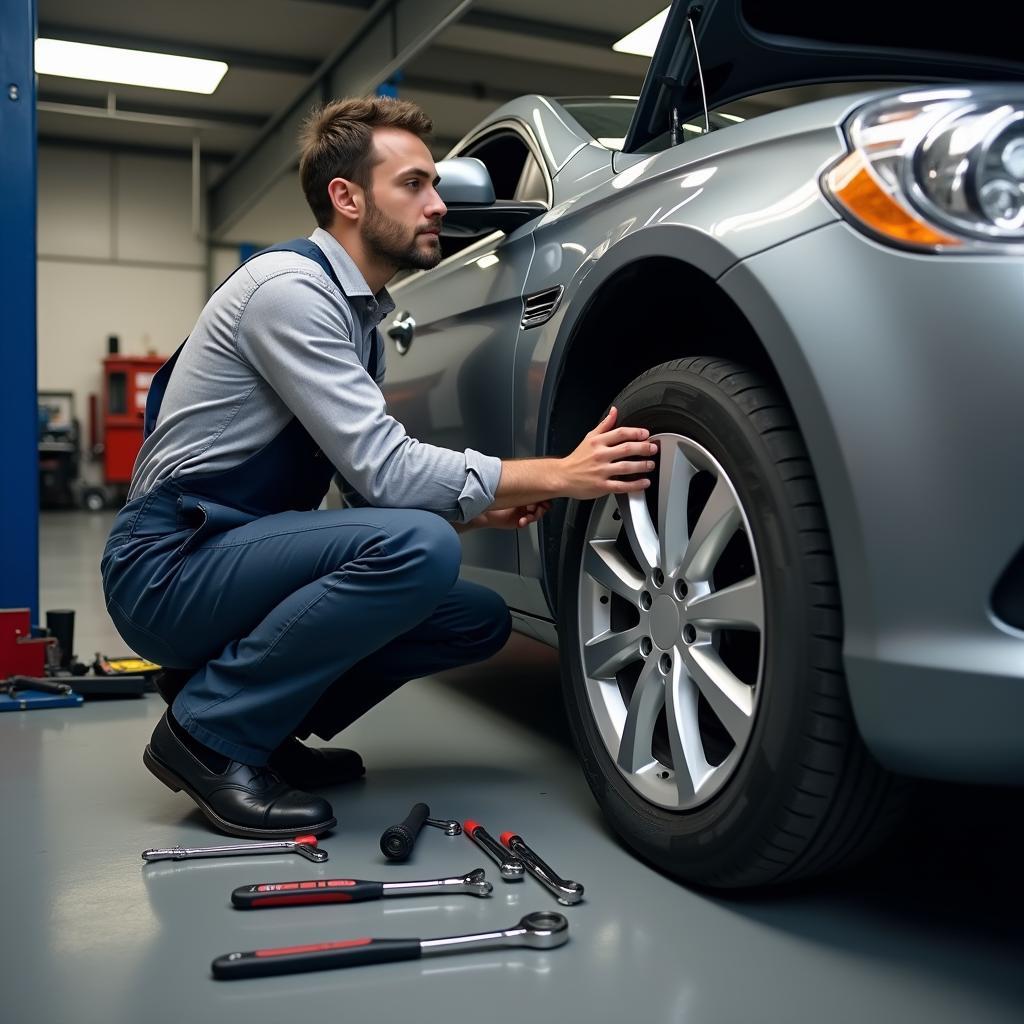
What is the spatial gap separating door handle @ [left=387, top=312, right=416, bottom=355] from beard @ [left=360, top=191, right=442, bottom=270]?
0.70m

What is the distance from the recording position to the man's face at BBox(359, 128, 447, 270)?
2.00 m

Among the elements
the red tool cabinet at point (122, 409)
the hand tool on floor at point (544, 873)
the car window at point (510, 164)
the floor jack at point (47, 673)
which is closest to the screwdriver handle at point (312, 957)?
the hand tool on floor at point (544, 873)

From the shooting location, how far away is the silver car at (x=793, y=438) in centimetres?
111

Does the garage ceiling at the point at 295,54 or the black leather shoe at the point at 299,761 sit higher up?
the garage ceiling at the point at 295,54

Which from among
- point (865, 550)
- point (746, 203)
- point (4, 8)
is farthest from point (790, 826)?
point (4, 8)

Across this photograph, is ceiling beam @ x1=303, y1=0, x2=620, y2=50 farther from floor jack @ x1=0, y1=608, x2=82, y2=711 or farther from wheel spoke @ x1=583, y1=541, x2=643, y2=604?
wheel spoke @ x1=583, y1=541, x2=643, y2=604

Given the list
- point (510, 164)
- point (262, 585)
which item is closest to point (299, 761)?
point (262, 585)

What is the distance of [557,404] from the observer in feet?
6.07

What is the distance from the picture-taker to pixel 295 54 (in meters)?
9.98

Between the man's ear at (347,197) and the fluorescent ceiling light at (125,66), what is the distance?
8764 millimetres

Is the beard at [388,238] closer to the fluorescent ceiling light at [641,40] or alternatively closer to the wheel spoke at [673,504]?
the wheel spoke at [673,504]

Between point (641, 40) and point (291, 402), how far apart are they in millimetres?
8615

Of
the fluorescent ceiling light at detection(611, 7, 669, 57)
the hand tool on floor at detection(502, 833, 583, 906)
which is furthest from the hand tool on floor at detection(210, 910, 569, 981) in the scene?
the fluorescent ceiling light at detection(611, 7, 669, 57)

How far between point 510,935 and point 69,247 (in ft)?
43.5
